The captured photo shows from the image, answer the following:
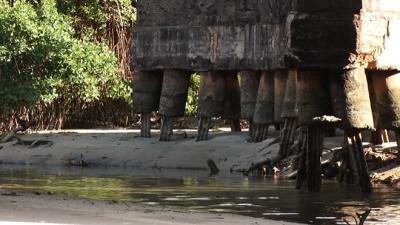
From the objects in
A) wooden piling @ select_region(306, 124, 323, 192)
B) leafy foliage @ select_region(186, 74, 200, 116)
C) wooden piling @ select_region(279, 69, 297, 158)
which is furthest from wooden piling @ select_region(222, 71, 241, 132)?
wooden piling @ select_region(306, 124, 323, 192)

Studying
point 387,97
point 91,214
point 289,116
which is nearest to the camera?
point 91,214

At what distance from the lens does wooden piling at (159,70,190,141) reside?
30.9 m

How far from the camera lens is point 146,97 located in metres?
32.0

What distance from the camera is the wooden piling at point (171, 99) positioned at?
30.9 m

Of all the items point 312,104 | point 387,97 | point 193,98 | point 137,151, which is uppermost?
point 193,98

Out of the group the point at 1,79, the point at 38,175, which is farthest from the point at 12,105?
the point at 38,175

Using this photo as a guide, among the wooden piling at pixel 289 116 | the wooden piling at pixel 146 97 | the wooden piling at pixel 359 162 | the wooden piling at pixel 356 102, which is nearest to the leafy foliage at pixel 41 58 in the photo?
the wooden piling at pixel 146 97

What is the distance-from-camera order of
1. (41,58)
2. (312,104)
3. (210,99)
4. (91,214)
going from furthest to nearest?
(41,58)
(210,99)
(312,104)
(91,214)

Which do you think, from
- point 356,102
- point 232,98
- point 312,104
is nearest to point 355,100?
point 356,102

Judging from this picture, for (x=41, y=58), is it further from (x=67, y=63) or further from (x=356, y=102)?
(x=356, y=102)

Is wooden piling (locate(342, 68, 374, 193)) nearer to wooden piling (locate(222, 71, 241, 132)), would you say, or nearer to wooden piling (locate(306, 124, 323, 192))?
wooden piling (locate(306, 124, 323, 192))

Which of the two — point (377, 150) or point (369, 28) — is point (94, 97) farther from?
point (369, 28)

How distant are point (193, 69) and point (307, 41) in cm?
1092

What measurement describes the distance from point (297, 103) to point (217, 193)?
2.04 meters
